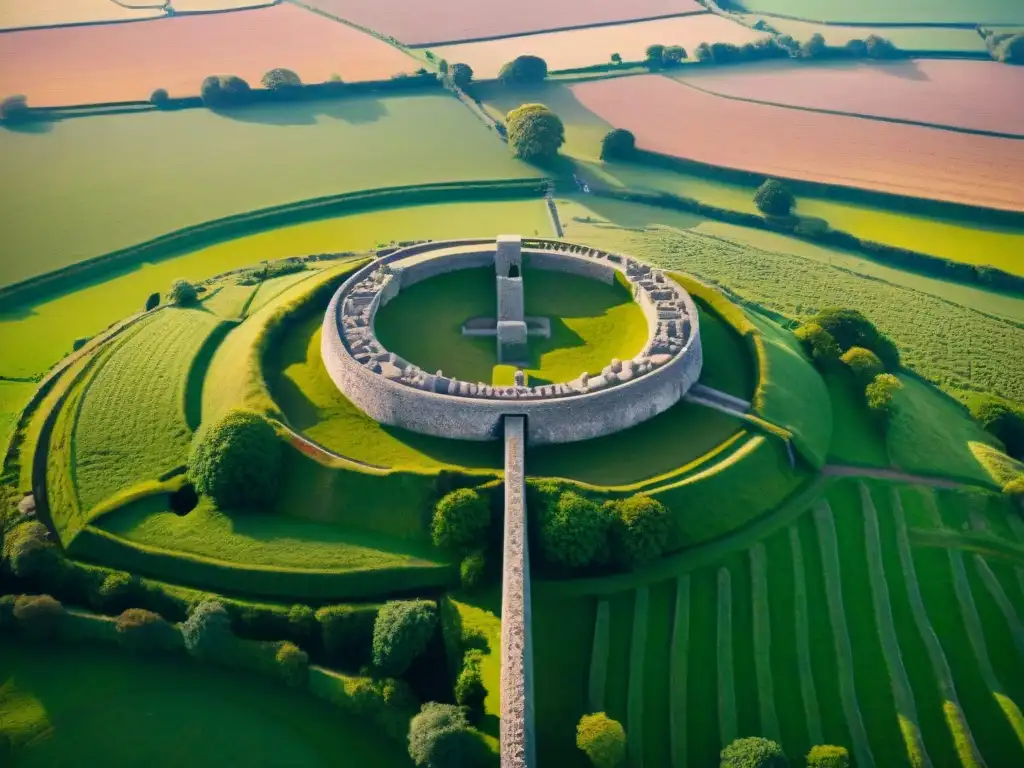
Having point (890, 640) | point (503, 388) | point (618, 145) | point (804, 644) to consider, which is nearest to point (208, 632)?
point (503, 388)

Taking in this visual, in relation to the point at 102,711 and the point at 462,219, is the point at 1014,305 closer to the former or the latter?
the point at 462,219

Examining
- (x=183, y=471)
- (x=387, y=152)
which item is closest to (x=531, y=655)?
(x=183, y=471)

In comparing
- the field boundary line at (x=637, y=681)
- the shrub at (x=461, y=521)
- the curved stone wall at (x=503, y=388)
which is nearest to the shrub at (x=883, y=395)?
the curved stone wall at (x=503, y=388)

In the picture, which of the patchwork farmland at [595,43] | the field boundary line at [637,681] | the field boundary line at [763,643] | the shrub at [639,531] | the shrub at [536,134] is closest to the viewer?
the field boundary line at [637,681]

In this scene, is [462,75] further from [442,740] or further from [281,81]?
[442,740]

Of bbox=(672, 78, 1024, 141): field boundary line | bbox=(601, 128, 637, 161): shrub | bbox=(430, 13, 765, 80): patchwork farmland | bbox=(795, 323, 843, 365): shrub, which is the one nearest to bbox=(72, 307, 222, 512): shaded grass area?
bbox=(795, 323, 843, 365): shrub

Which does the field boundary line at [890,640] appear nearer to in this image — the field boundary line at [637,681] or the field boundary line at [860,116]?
the field boundary line at [637,681]
